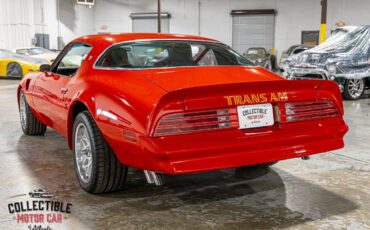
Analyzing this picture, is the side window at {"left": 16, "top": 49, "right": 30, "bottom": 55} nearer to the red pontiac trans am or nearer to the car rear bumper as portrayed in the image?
the red pontiac trans am

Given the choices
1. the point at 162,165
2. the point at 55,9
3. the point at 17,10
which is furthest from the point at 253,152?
the point at 55,9

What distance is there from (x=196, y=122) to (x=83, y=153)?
3.86 feet

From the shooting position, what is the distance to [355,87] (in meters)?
9.43

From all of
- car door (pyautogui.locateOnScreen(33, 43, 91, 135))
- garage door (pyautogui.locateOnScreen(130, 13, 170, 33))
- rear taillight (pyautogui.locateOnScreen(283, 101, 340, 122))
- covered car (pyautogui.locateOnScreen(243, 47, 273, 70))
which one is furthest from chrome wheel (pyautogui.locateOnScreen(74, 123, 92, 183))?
garage door (pyautogui.locateOnScreen(130, 13, 170, 33))

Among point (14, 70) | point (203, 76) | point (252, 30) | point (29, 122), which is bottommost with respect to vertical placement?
point (29, 122)

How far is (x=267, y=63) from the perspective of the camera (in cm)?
1881

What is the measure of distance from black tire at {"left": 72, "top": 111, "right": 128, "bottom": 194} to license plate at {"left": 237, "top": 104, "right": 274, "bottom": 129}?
971 mm

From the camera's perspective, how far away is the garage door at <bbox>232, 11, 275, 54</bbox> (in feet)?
80.3

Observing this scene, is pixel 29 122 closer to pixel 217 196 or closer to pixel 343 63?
pixel 217 196

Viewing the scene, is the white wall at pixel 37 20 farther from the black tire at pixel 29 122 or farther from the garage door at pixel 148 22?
the black tire at pixel 29 122

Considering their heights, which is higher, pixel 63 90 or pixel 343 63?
pixel 343 63

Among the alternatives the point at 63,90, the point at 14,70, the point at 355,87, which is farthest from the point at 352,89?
the point at 14,70

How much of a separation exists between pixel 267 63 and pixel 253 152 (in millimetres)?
16696

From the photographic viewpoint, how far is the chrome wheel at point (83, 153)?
3177mm
